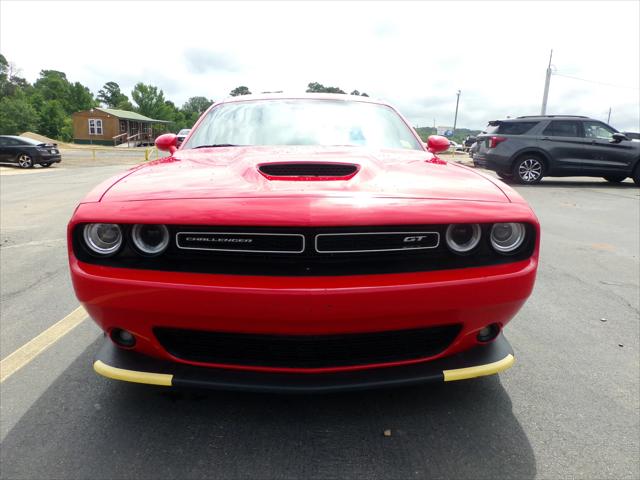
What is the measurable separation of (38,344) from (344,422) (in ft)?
6.50

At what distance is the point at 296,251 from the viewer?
167 cm

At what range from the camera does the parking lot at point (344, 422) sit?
177 cm

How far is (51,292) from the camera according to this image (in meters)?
3.69

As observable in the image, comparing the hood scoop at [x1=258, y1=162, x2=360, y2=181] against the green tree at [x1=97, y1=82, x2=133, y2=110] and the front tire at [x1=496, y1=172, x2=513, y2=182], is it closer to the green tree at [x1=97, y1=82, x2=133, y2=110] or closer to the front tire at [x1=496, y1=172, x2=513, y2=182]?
the front tire at [x1=496, y1=172, x2=513, y2=182]

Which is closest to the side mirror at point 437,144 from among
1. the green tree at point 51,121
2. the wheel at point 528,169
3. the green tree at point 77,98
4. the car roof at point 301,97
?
the car roof at point 301,97

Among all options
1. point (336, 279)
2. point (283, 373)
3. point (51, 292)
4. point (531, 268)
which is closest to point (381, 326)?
point (336, 279)

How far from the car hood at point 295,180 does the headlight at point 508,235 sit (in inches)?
4.4

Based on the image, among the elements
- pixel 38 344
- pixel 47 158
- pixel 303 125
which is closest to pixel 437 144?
pixel 303 125

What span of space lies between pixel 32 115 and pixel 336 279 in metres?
75.6

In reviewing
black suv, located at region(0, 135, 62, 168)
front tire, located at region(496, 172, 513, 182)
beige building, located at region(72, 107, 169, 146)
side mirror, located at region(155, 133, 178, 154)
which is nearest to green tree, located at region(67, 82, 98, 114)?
beige building, located at region(72, 107, 169, 146)

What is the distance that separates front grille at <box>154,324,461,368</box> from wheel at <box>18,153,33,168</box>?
2072 centimetres

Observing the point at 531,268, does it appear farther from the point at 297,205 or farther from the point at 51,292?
the point at 51,292

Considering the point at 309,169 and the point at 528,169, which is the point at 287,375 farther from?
the point at 528,169

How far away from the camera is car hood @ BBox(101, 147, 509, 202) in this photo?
1780 mm
